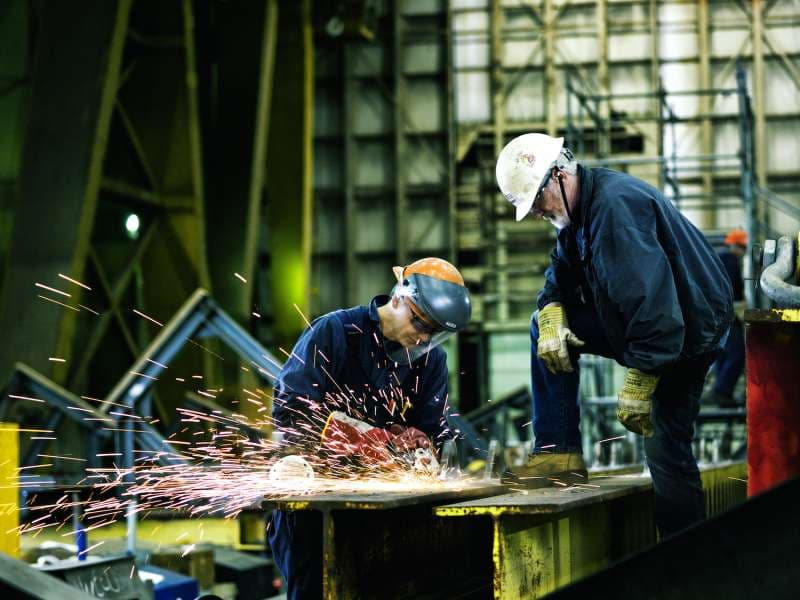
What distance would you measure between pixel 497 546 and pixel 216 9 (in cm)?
962

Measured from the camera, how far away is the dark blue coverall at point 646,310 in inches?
127

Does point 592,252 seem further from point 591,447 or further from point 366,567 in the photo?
point 591,447

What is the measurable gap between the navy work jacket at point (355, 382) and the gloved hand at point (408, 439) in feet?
0.30

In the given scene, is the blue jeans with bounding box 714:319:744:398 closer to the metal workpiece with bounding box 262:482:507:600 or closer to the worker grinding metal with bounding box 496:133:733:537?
the metal workpiece with bounding box 262:482:507:600

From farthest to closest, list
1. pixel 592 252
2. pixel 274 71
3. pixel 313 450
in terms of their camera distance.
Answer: pixel 274 71
pixel 313 450
pixel 592 252

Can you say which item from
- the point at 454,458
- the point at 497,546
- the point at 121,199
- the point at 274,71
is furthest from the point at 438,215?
the point at 497,546

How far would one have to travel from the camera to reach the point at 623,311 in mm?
3266

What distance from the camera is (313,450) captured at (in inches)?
148

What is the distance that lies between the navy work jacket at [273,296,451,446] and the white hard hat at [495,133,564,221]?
0.76 m

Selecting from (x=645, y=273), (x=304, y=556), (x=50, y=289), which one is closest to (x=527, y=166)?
(x=645, y=273)

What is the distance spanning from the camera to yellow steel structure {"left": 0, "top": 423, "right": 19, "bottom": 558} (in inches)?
139

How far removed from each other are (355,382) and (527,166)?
3.48 ft

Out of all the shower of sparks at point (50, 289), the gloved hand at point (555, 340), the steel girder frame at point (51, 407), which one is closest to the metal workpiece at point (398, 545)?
the gloved hand at point (555, 340)

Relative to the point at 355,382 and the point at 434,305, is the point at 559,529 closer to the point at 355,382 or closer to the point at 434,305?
the point at 434,305
